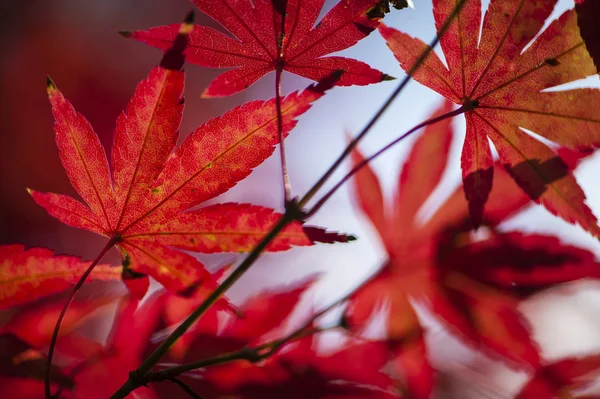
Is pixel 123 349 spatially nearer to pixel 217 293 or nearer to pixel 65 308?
pixel 65 308

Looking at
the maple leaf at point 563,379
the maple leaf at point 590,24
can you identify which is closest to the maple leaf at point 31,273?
the maple leaf at point 590,24

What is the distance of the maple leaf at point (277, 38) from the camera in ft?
1.49

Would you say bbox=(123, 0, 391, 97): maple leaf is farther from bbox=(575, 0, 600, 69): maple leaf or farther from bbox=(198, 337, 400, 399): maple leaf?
bbox=(198, 337, 400, 399): maple leaf

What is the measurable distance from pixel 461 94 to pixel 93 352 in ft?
2.10

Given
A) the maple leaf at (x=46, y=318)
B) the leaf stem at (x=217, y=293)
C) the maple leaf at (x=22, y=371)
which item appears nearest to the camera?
the leaf stem at (x=217, y=293)

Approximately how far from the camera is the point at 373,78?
466 mm

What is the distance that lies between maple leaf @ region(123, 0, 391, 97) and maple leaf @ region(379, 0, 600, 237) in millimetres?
50

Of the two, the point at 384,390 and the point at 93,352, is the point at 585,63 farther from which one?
the point at 93,352

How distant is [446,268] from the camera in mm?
795

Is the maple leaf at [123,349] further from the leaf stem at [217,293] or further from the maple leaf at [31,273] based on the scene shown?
the leaf stem at [217,293]

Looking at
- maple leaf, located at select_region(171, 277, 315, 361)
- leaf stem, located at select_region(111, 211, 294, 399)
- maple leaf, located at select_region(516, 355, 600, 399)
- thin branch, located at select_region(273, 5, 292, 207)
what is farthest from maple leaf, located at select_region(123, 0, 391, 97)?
maple leaf, located at select_region(516, 355, 600, 399)

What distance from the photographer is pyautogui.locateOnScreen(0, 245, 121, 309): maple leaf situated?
0.46 metres

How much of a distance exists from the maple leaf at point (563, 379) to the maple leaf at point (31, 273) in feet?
2.32

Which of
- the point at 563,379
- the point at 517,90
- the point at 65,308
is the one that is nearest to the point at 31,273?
the point at 65,308
